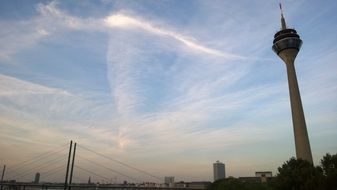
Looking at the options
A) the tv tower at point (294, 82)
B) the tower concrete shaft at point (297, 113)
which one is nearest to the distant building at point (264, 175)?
the tower concrete shaft at point (297, 113)

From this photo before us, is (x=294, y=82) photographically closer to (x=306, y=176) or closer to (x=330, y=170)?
(x=306, y=176)

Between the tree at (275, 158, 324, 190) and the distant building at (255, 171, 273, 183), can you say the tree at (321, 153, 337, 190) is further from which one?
the distant building at (255, 171, 273, 183)

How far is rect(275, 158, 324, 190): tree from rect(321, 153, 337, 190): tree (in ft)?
1.99

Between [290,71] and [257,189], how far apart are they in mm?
44525

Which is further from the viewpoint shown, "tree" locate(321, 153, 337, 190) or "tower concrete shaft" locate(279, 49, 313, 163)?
"tower concrete shaft" locate(279, 49, 313, 163)

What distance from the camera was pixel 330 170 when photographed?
131 ft

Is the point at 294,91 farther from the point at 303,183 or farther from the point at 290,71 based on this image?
the point at 303,183

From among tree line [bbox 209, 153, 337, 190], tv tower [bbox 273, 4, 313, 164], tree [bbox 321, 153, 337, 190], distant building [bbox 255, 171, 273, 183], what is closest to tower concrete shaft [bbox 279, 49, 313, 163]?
tv tower [bbox 273, 4, 313, 164]

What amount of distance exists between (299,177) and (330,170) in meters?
4.10

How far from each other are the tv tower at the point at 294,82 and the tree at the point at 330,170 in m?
47.0

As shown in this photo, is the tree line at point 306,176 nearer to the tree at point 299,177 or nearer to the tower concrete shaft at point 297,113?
the tree at point 299,177

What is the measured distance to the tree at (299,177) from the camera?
1591 inches

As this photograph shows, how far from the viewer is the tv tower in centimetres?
8981

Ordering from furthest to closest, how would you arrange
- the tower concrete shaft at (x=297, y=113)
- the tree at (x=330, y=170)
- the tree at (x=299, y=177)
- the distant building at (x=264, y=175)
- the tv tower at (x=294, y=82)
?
the distant building at (x=264, y=175)
the tv tower at (x=294, y=82)
the tower concrete shaft at (x=297, y=113)
the tree at (x=299, y=177)
the tree at (x=330, y=170)
